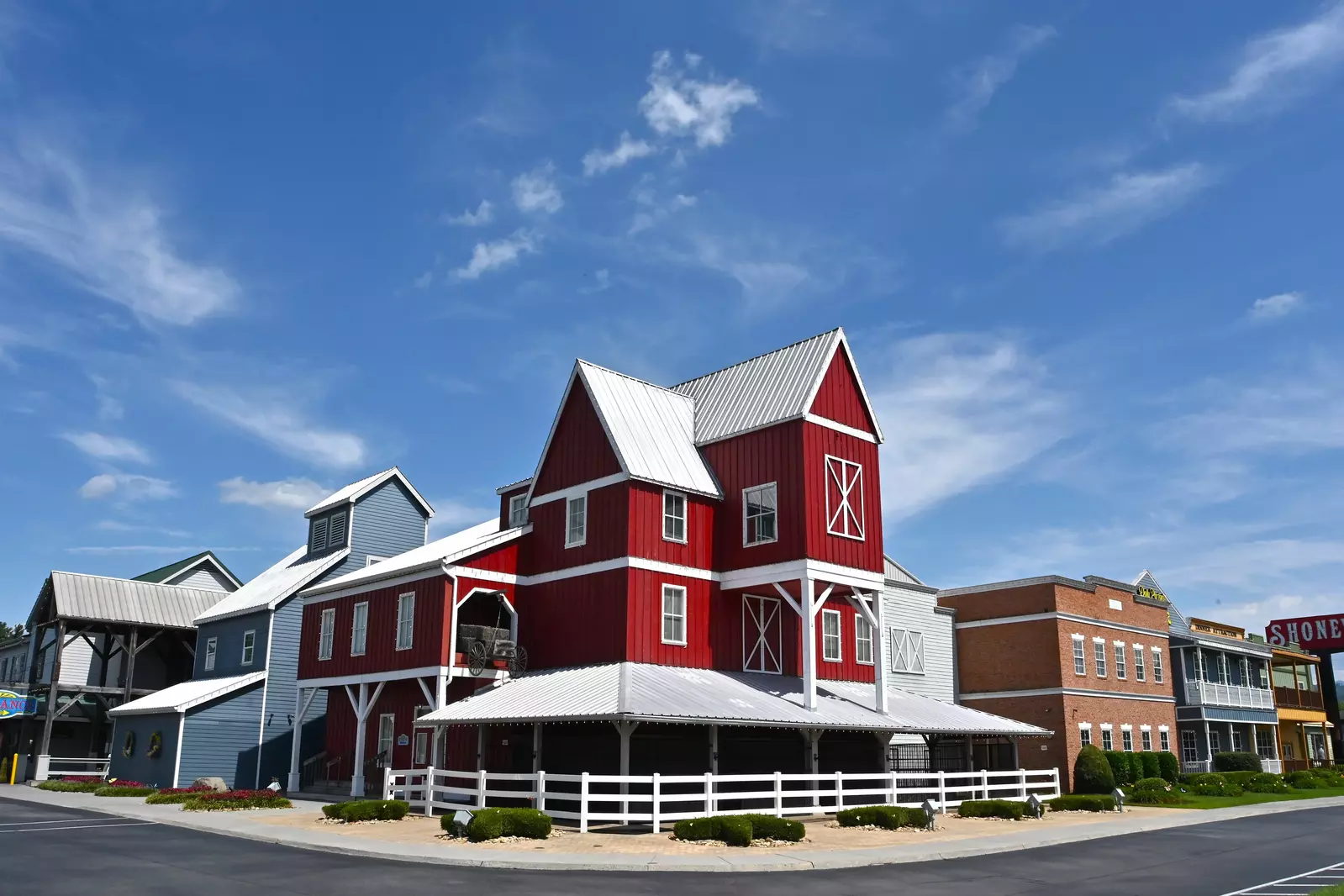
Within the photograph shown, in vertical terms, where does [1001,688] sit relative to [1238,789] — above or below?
above

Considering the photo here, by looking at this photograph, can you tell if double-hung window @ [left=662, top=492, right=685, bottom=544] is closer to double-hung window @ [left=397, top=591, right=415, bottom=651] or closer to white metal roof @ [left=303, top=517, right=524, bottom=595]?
white metal roof @ [left=303, top=517, right=524, bottom=595]

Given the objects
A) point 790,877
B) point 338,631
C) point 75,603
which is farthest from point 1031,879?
point 75,603

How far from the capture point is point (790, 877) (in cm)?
1775

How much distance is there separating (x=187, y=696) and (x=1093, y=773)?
36266mm

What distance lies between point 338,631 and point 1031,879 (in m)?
26.5

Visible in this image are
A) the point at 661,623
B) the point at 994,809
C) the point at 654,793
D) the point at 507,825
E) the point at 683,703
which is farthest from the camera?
the point at 661,623

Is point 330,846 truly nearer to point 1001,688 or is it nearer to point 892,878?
point 892,878

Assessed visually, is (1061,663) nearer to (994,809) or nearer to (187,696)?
(994,809)

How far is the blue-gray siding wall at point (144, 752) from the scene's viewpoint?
135 ft

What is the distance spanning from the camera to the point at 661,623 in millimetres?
31125

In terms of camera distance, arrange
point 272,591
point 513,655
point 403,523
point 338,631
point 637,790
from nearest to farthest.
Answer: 1. point 637,790
2. point 513,655
3. point 338,631
4. point 272,591
5. point 403,523

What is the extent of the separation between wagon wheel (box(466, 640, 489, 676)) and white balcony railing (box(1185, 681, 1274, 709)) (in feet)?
136

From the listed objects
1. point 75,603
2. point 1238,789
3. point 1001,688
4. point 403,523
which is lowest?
point 1238,789

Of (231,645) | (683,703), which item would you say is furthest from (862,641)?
(231,645)
